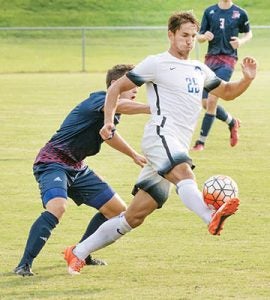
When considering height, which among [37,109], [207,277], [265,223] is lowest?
[37,109]

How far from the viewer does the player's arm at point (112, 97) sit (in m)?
7.98

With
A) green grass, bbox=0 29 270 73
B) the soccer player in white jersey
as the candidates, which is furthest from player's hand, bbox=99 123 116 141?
green grass, bbox=0 29 270 73

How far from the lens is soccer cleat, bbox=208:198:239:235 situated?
743 centimetres

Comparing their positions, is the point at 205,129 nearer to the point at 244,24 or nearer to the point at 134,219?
the point at 244,24

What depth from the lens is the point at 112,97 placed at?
809 cm

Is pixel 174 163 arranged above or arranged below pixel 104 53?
above

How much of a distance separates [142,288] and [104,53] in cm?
3238

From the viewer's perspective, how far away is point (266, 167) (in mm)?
14383

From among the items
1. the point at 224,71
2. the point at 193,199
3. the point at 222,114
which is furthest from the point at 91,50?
the point at 193,199

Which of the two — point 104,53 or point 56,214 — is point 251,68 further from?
point 104,53

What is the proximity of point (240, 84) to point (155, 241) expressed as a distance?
1.86m

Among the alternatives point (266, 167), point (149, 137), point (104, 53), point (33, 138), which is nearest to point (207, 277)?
point (149, 137)

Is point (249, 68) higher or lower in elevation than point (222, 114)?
higher

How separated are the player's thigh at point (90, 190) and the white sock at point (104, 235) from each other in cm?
45
